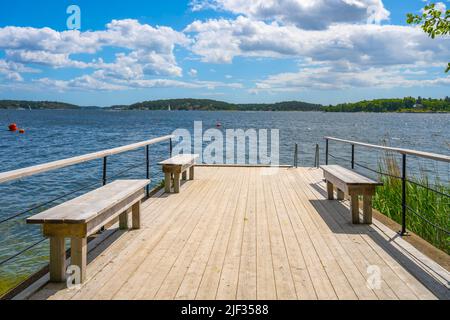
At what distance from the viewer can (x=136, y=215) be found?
460 cm

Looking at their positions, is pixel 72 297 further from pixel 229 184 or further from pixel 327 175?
pixel 229 184

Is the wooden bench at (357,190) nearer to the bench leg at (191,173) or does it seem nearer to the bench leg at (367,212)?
the bench leg at (367,212)

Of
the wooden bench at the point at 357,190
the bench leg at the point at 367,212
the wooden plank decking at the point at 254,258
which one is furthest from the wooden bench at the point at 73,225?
the bench leg at the point at 367,212

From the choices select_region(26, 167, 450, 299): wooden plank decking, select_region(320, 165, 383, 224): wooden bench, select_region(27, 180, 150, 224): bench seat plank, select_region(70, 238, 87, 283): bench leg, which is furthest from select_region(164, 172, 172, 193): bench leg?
select_region(70, 238, 87, 283): bench leg

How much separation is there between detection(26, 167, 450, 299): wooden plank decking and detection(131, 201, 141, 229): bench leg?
0.09 m

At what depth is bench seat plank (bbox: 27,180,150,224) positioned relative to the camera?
112 inches

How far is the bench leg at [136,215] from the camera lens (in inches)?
180

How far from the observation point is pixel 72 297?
2.81 meters

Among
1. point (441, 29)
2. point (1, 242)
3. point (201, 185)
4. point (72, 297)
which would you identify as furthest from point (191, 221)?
point (1, 242)

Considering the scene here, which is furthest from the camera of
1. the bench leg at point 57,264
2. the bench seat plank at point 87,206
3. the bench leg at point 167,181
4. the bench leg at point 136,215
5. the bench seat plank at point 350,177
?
the bench leg at point 167,181

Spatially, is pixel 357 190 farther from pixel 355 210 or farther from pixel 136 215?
pixel 136 215

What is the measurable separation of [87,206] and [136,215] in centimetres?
134

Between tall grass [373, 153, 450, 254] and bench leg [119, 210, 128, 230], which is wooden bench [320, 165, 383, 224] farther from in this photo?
bench leg [119, 210, 128, 230]

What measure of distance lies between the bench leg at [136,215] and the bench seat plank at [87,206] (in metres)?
0.25
